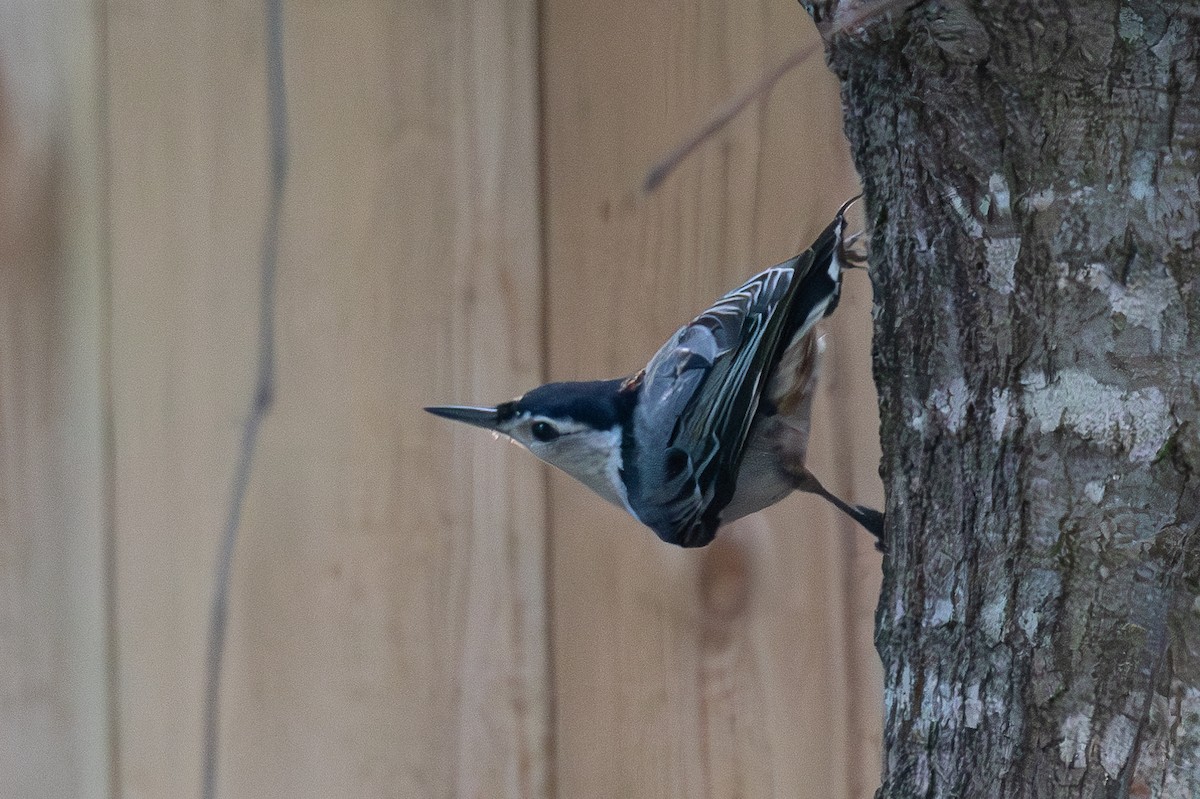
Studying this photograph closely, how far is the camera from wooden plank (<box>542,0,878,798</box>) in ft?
4.31

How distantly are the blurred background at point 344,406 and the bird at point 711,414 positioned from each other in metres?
0.04

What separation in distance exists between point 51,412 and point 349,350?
346mm

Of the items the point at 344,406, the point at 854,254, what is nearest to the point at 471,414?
the point at 344,406

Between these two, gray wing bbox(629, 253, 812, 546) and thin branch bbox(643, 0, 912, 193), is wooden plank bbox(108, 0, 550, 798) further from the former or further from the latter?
thin branch bbox(643, 0, 912, 193)

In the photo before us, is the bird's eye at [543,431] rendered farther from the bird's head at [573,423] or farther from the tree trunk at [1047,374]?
the tree trunk at [1047,374]

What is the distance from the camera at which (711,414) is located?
55.0 inches

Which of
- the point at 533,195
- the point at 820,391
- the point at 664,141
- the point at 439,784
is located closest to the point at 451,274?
the point at 533,195

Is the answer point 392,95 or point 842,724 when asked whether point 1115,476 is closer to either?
point 842,724

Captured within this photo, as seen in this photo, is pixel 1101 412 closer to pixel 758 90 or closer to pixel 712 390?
pixel 758 90

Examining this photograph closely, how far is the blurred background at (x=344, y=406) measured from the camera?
141cm

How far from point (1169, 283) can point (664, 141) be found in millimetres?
767

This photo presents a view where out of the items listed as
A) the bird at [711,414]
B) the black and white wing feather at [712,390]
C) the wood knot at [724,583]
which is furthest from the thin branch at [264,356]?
the wood knot at [724,583]

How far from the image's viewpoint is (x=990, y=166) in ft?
2.28

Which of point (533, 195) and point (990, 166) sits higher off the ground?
point (533, 195)
